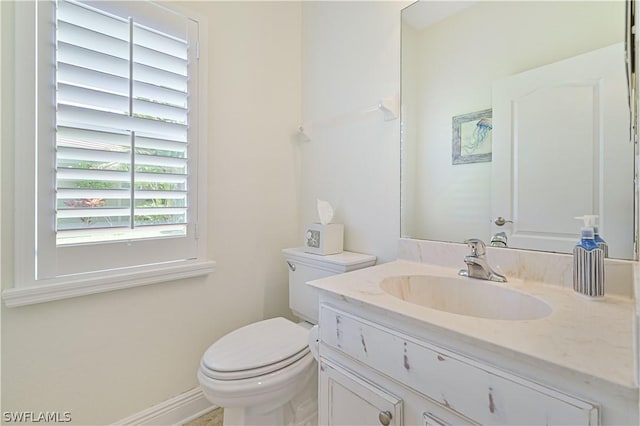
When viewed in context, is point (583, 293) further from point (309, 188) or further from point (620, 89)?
point (309, 188)

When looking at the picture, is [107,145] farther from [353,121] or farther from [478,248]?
[478,248]

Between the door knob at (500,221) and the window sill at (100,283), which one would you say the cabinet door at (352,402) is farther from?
the window sill at (100,283)

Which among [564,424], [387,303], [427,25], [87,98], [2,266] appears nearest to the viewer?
[564,424]

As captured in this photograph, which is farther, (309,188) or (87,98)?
(309,188)

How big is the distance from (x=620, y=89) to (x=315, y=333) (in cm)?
113

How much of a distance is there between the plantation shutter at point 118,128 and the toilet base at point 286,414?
0.79 meters

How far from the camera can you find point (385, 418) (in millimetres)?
690

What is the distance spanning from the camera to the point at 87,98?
1.11 metres

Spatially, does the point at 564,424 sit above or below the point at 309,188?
below

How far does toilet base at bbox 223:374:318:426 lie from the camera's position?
1.10 m

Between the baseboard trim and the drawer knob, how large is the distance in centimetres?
109

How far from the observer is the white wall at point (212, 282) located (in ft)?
3.38

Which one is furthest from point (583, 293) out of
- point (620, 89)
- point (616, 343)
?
point (620, 89)

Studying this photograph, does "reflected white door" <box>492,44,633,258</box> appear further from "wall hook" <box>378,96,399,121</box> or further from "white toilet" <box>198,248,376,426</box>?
"white toilet" <box>198,248,376,426</box>
